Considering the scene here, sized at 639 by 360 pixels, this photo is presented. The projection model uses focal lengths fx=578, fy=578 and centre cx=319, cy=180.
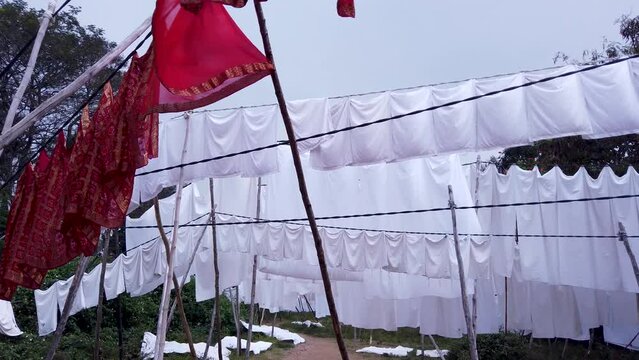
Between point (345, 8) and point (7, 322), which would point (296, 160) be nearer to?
point (345, 8)

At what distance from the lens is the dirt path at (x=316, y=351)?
1498 centimetres

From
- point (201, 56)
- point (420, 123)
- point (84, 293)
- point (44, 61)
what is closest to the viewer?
point (201, 56)

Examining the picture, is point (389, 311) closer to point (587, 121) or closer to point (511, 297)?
point (511, 297)

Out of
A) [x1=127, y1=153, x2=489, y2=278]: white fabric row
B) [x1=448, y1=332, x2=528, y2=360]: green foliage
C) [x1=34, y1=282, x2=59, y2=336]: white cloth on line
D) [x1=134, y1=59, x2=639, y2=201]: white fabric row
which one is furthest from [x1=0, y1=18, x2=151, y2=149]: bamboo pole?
[x1=448, y1=332, x2=528, y2=360]: green foliage

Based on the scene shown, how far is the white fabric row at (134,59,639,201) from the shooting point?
493cm

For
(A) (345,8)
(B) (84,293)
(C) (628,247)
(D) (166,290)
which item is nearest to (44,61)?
(B) (84,293)

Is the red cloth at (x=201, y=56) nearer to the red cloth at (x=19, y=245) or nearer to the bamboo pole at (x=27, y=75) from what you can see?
the bamboo pole at (x=27, y=75)

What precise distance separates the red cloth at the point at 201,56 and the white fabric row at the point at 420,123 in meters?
3.14

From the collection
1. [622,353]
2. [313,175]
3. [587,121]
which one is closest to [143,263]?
[313,175]

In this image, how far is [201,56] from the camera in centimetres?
260

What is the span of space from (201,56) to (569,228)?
6771 millimetres

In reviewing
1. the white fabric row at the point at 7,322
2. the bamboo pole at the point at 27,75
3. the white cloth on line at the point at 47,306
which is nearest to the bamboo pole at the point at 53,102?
the bamboo pole at the point at 27,75

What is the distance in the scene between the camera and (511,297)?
31.6ft

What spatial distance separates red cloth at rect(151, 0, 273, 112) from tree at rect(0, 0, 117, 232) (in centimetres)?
1190
